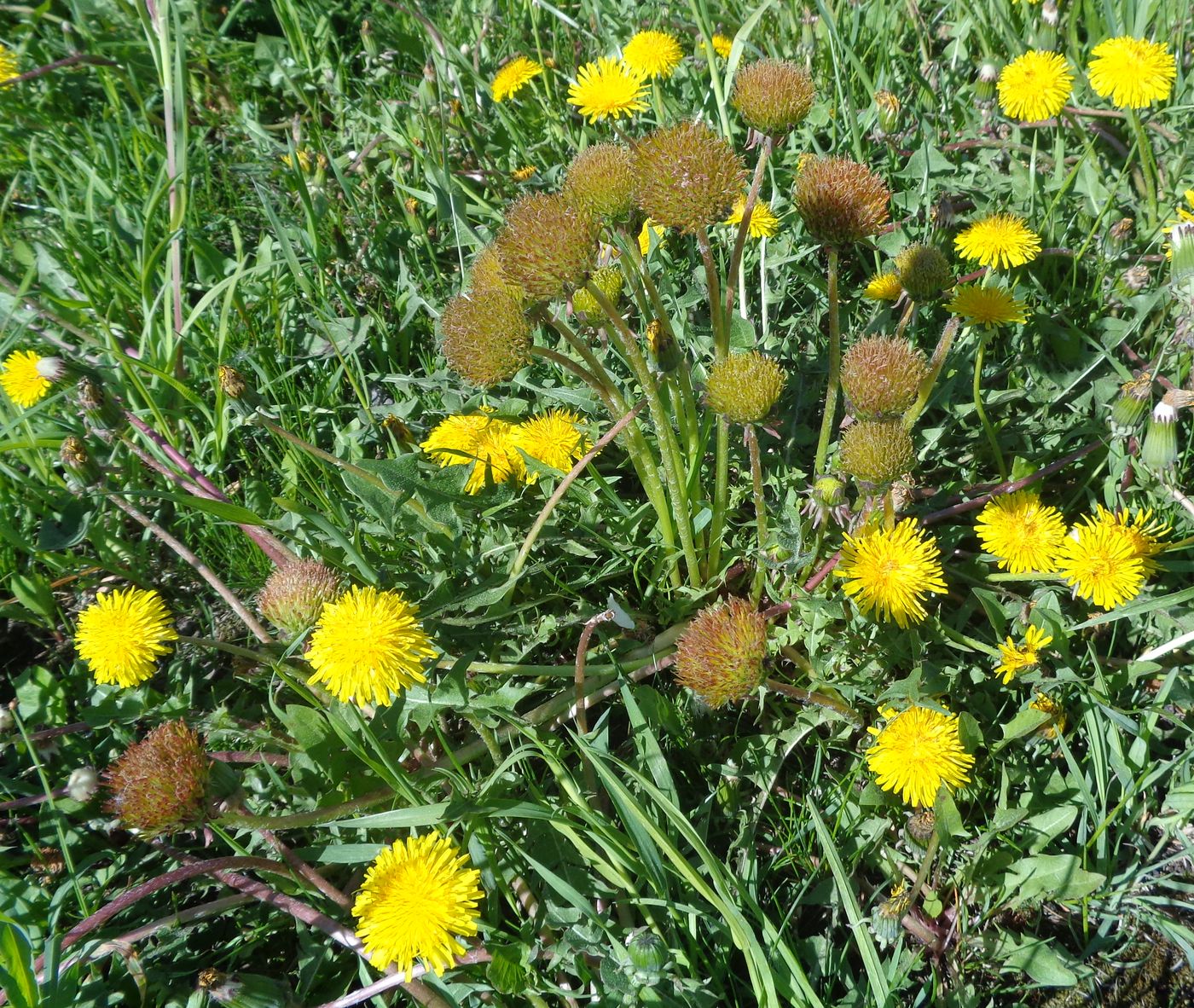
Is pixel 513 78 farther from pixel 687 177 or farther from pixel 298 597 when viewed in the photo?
pixel 298 597

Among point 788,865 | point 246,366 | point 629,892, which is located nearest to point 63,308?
point 246,366

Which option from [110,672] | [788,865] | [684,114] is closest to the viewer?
[788,865]

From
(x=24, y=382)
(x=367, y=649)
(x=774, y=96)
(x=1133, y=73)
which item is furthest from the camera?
(x=24, y=382)

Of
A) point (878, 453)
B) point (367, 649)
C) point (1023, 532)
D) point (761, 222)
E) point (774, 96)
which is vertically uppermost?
point (774, 96)

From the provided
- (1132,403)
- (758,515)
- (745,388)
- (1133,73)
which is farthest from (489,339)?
(1133,73)

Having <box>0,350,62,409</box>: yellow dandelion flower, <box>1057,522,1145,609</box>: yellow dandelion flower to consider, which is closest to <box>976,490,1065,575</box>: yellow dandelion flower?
<box>1057,522,1145,609</box>: yellow dandelion flower

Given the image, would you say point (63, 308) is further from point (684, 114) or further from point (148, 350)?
point (684, 114)
